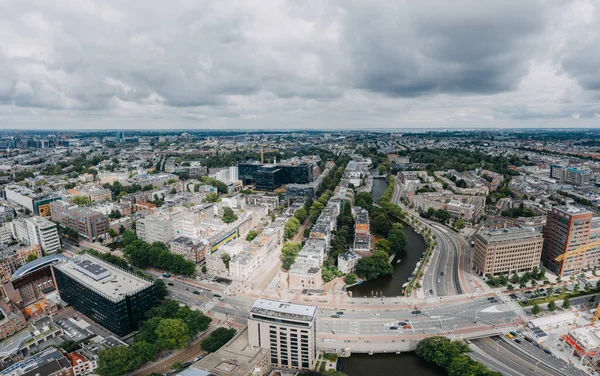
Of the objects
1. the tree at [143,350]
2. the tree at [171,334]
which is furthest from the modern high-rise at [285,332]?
the tree at [143,350]

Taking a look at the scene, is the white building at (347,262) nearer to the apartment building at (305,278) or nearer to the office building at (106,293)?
the apartment building at (305,278)

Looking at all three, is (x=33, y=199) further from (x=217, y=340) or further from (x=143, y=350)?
(x=217, y=340)

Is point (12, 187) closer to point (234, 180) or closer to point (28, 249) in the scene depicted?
point (28, 249)

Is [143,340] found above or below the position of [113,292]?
below

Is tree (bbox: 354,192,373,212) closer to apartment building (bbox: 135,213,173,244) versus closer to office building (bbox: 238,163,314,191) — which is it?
office building (bbox: 238,163,314,191)

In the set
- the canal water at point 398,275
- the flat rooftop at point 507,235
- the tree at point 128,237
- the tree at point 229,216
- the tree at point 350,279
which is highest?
the flat rooftop at point 507,235

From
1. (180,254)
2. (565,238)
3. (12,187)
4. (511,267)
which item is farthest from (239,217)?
(12,187)

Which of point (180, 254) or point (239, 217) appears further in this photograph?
point (239, 217)
